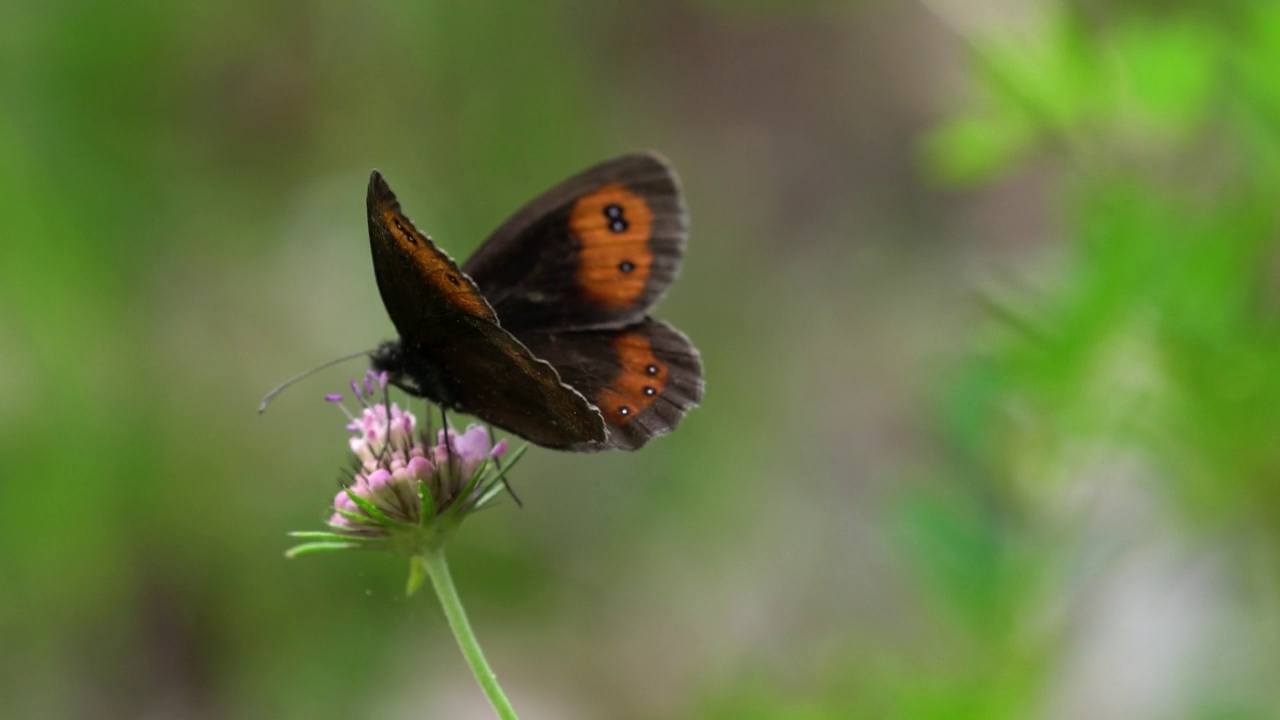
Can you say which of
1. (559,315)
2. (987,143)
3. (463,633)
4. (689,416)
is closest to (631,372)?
(559,315)

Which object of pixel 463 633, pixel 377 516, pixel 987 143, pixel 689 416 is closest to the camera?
pixel 463 633

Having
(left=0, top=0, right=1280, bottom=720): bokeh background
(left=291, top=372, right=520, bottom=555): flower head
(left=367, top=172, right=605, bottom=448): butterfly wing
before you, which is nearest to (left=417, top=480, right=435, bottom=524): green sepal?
(left=291, top=372, right=520, bottom=555): flower head

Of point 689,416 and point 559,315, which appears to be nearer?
point 559,315

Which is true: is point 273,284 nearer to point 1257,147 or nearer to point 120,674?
point 120,674

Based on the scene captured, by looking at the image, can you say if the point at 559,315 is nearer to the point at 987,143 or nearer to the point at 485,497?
the point at 485,497

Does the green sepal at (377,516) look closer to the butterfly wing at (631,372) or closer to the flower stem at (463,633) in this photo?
the flower stem at (463,633)

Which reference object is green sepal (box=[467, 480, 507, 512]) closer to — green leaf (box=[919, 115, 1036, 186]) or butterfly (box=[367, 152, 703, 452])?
butterfly (box=[367, 152, 703, 452])
